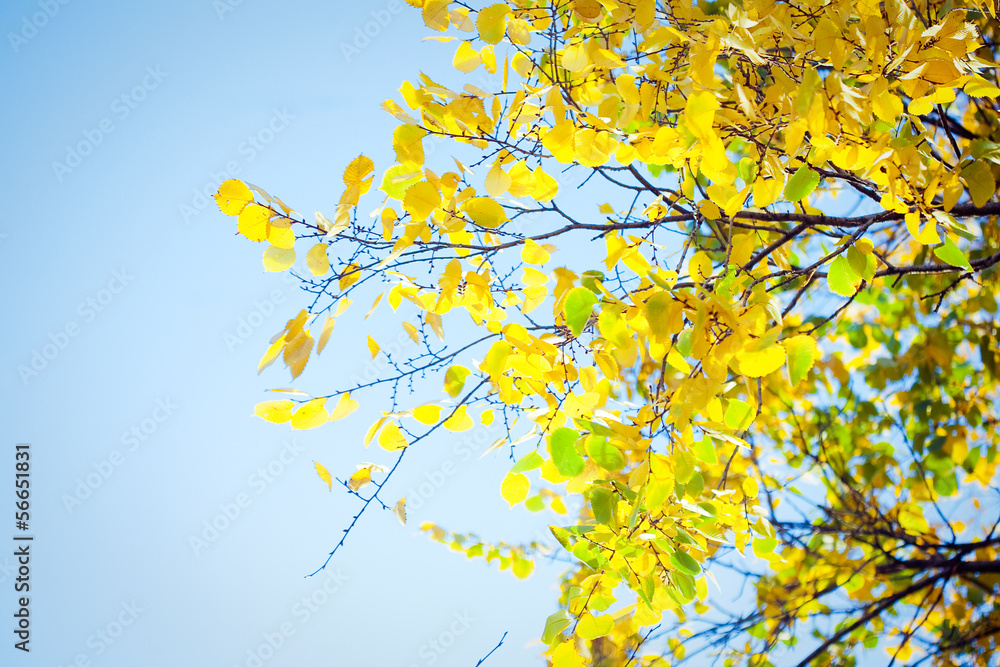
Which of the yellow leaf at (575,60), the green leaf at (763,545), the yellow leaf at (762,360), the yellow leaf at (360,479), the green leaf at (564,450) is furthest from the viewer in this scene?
the green leaf at (763,545)

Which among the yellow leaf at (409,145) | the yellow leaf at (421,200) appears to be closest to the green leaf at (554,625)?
the yellow leaf at (421,200)

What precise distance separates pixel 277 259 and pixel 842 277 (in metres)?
1.11

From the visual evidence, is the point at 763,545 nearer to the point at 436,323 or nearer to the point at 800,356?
the point at 800,356

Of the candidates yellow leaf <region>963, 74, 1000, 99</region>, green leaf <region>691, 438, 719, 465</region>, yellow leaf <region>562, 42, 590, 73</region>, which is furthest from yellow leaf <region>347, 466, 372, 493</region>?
yellow leaf <region>963, 74, 1000, 99</region>

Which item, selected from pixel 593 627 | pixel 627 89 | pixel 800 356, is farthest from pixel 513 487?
pixel 627 89

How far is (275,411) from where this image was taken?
1081mm

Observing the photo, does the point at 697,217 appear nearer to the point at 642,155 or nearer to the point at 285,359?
the point at 642,155

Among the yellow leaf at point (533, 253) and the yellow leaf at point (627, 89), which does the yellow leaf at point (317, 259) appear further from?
the yellow leaf at point (627, 89)

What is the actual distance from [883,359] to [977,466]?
0.81 m

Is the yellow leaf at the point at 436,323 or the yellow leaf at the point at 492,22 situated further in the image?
the yellow leaf at the point at 436,323

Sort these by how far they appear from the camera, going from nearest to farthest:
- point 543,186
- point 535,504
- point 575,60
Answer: point 575,60
point 543,186
point 535,504

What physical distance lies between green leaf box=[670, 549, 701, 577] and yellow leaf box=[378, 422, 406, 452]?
57 cm

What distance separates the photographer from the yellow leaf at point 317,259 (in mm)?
1077

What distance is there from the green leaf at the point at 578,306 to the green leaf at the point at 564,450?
0.56 feet
